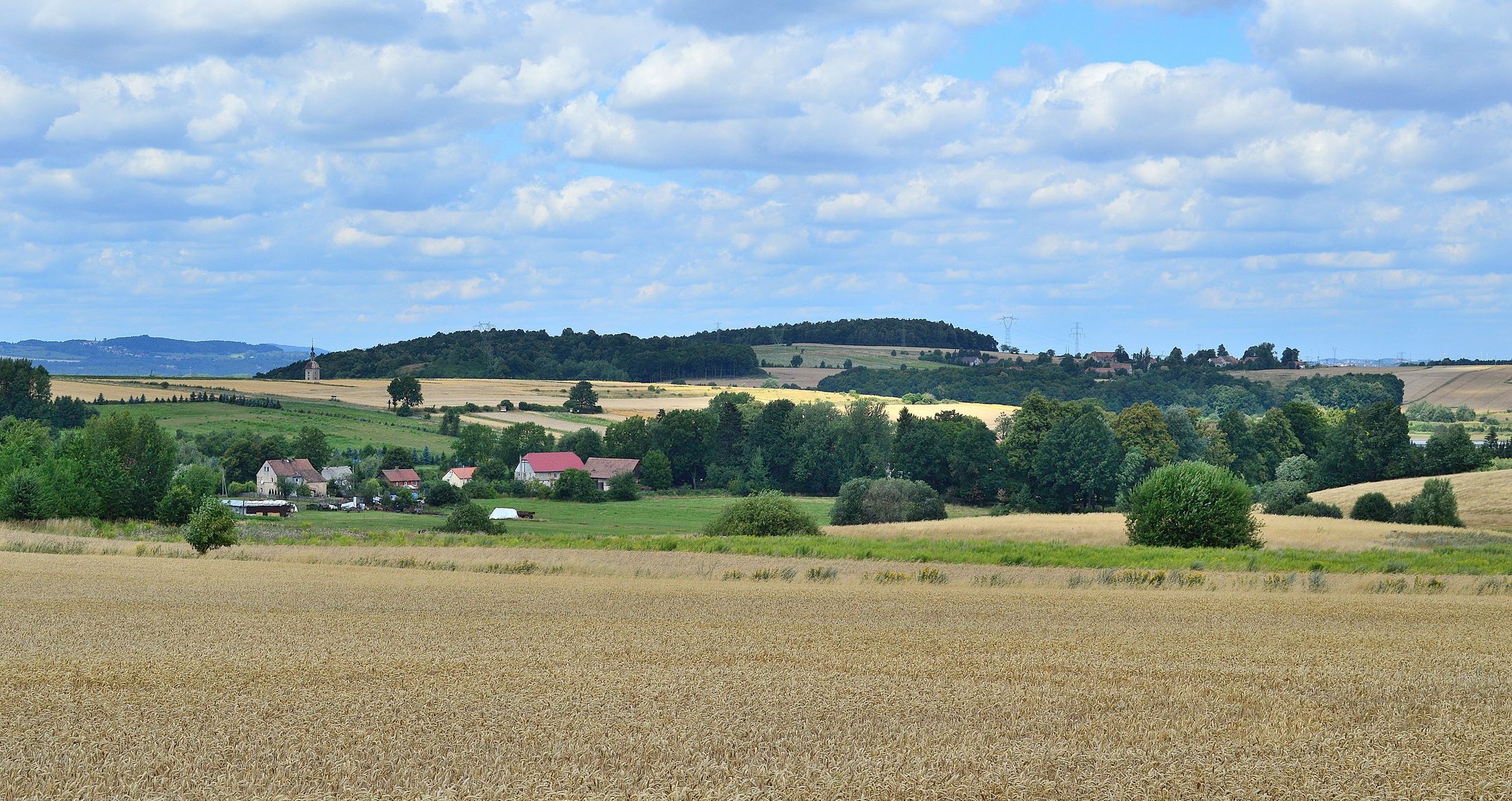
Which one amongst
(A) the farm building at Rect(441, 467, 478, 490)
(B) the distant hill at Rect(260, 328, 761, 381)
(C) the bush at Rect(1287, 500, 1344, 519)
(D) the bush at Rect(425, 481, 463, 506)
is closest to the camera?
(C) the bush at Rect(1287, 500, 1344, 519)

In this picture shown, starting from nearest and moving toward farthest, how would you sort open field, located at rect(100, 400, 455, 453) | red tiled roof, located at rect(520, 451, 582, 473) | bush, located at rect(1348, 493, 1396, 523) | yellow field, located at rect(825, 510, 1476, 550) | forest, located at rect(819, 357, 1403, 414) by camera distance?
yellow field, located at rect(825, 510, 1476, 550), bush, located at rect(1348, 493, 1396, 523), red tiled roof, located at rect(520, 451, 582, 473), open field, located at rect(100, 400, 455, 453), forest, located at rect(819, 357, 1403, 414)

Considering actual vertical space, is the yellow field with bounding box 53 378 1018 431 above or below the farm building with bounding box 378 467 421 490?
above

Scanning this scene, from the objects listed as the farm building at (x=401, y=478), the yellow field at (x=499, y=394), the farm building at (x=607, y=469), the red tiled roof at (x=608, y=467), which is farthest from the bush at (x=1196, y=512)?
the yellow field at (x=499, y=394)

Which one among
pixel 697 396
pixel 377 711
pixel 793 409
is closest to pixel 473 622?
pixel 377 711

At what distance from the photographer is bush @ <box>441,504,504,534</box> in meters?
65.1

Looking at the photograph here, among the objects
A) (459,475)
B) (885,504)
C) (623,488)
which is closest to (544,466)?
(459,475)

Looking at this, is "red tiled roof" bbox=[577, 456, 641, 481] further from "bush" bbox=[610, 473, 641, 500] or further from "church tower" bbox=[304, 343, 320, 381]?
"church tower" bbox=[304, 343, 320, 381]

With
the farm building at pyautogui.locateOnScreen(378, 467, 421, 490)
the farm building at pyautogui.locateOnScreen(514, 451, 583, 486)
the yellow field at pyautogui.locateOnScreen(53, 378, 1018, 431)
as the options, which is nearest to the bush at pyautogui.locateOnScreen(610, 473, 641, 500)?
the farm building at pyautogui.locateOnScreen(514, 451, 583, 486)

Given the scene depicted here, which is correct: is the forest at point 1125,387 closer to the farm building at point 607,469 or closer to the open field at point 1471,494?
the farm building at point 607,469

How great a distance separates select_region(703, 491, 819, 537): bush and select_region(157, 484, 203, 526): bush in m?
30.0

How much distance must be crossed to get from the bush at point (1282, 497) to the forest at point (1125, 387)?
232 feet

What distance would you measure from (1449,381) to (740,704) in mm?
179104

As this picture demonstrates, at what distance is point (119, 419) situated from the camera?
7188cm

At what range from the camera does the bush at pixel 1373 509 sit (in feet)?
218
